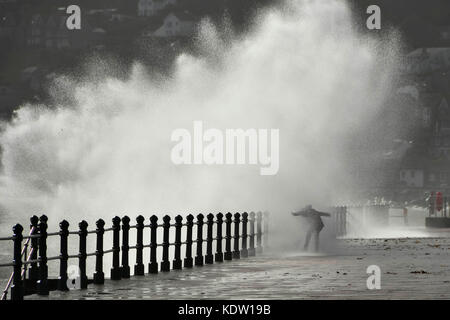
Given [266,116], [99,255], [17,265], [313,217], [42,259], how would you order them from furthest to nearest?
1. [266,116]
2. [313,217]
3. [99,255]
4. [42,259]
5. [17,265]

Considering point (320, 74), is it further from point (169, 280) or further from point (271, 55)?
point (169, 280)

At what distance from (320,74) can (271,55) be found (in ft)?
10.1

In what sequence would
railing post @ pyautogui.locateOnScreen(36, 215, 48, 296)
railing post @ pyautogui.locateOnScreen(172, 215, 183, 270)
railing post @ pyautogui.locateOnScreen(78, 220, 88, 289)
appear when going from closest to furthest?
railing post @ pyautogui.locateOnScreen(36, 215, 48, 296)
railing post @ pyautogui.locateOnScreen(78, 220, 88, 289)
railing post @ pyautogui.locateOnScreen(172, 215, 183, 270)

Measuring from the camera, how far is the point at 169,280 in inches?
1057

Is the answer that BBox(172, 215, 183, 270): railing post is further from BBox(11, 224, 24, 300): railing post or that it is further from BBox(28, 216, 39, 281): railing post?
BBox(11, 224, 24, 300): railing post

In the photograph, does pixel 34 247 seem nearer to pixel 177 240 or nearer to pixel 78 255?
pixel 78 255

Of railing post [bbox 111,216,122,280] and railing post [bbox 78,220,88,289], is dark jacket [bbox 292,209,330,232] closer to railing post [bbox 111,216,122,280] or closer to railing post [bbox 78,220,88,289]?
railing post [bbox 111,216,122,280]

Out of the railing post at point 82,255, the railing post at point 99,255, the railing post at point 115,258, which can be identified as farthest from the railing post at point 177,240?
the railing post at point 82,255

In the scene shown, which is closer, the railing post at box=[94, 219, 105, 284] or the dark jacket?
the railing post at box=[94, 219, 105, 284]

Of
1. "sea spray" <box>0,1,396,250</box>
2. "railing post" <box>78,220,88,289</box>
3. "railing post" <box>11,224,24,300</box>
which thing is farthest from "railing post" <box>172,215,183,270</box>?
"sea spray" <box>0,1,396,250</box>

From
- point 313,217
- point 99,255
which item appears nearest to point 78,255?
point 99,255

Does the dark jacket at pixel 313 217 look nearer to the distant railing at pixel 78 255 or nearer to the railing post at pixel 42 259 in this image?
the distant railing at pixel 78 255

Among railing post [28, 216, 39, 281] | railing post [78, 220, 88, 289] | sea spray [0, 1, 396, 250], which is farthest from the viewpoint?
sea spray [0, 1, 396, 250]

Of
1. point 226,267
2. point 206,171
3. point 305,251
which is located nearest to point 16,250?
point 226,267
